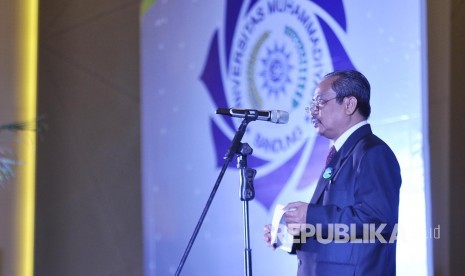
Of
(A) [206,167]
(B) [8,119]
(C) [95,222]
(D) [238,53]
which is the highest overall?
(D) [238,53]

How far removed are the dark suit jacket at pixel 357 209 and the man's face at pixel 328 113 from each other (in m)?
0.07

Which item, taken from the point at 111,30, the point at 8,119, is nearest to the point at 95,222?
the point at 8,119

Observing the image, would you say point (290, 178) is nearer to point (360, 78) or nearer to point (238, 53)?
point (238, 53)

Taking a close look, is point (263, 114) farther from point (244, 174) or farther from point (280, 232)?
point (280, 232)

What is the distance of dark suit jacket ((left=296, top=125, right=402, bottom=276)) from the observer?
256 cm

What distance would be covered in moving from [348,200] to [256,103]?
5.22 feet

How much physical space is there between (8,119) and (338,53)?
2.10m

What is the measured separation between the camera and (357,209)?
2.57m

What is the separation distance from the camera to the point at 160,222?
4758 mm

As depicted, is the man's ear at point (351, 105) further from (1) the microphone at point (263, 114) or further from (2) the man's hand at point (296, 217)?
(2) the man's hand at point (296, 217)

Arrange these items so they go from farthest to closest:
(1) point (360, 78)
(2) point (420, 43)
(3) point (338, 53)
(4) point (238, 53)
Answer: (4) point (238, 53) → (3) point (338, 53) → (2) point (420, 43) → (1) point (360, 78)

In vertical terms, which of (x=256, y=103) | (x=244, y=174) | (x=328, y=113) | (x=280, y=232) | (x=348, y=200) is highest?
(x=256, y=103)

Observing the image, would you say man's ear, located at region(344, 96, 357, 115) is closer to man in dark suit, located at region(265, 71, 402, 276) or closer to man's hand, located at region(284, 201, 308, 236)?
man in dark suit, located at region(265, 71, 402, 276)

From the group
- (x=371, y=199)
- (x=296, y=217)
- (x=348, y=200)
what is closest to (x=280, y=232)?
(x=296, y=217)
